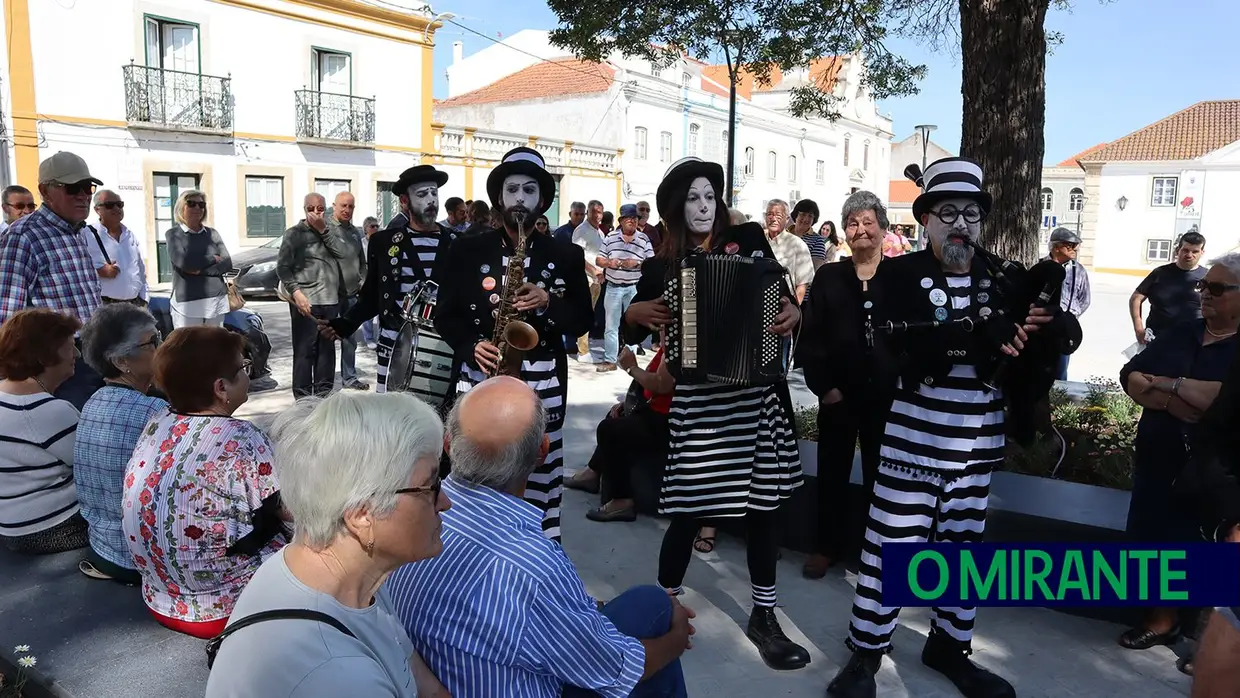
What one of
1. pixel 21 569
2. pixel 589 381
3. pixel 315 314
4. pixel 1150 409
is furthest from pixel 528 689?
pixel 589 381

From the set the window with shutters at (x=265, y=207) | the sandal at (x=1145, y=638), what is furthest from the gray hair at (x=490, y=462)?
the window with shutters at (x=265, y=207)

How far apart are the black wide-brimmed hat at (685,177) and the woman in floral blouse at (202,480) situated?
1819 millimetres

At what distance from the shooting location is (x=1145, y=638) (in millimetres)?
3822

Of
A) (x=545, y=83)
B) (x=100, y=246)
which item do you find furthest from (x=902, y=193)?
(x=100, y=246)

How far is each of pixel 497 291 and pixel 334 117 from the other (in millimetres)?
20342

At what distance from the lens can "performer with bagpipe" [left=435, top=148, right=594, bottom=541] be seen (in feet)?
12.9

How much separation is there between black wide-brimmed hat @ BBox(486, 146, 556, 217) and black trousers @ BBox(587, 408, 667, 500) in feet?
5.16

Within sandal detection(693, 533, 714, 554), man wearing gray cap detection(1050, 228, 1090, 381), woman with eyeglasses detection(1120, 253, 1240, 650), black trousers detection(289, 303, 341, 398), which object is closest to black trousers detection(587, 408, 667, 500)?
sandal detection(693, 533, 714, 554)

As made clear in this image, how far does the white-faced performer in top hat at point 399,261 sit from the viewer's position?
17.8 ft

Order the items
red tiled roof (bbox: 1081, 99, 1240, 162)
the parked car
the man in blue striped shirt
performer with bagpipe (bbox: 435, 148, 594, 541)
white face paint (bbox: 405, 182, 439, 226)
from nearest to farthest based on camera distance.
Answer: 1. the man in blue striped shirt
2. performer with bagpipe (bbox: 435, 148, 594, 541)
3. white face paint (bbox: 405, 182, 439, 226)
4. the parked car
5. red tiled roof (bbox: 1081, 99, 1240, 162)

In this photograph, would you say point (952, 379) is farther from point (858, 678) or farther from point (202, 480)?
point (202, 480)

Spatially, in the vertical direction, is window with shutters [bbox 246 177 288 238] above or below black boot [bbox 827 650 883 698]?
above

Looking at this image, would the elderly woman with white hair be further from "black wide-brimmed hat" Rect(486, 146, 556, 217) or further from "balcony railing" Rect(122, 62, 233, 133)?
"balcony railing" Rect(122, 62, 233, 133)

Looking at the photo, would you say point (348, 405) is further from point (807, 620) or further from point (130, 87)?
point (130, 87)
